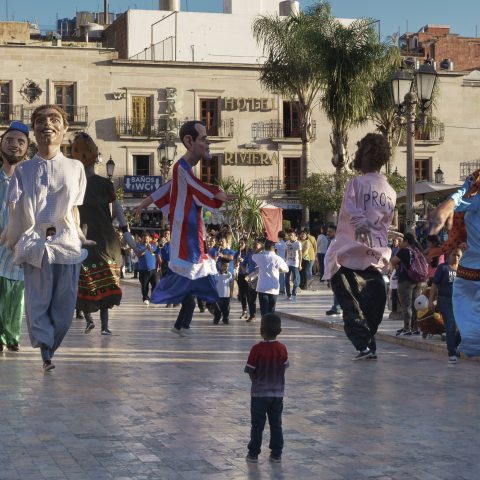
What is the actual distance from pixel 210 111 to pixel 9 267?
47519mm

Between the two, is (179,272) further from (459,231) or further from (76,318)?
(459,231)

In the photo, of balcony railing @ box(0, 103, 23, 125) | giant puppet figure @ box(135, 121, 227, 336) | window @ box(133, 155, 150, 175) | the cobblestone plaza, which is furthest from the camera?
window @ box(133, 155, 150, 175)

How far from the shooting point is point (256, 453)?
7961 mm

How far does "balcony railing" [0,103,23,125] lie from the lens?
5881 centimetres

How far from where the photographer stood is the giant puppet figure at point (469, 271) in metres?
7.35

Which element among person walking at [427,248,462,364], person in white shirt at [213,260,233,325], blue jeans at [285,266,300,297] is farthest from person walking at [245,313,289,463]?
blue jeans at [285,266,300,297]

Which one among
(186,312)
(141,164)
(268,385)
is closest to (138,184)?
(141,164)

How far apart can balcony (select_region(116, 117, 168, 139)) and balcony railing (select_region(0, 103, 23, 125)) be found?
4.45 m

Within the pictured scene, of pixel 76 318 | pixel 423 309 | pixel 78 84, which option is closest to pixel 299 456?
pixel 423 309

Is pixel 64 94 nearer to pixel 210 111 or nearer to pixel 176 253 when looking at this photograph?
pixel 210 111

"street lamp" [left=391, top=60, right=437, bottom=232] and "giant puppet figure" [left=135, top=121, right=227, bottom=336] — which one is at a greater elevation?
"street lamp" [left=391, top=60, right=437, bottom=232]

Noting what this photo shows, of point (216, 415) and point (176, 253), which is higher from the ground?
point (176, 253)

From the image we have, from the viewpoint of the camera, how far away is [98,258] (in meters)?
15.4

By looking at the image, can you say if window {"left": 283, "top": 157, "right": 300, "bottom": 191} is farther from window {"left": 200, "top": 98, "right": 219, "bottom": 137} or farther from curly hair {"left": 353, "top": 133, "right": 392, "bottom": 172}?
curly hair {"left": 353, "top": 133, "right": 392, "bottom": 172}
